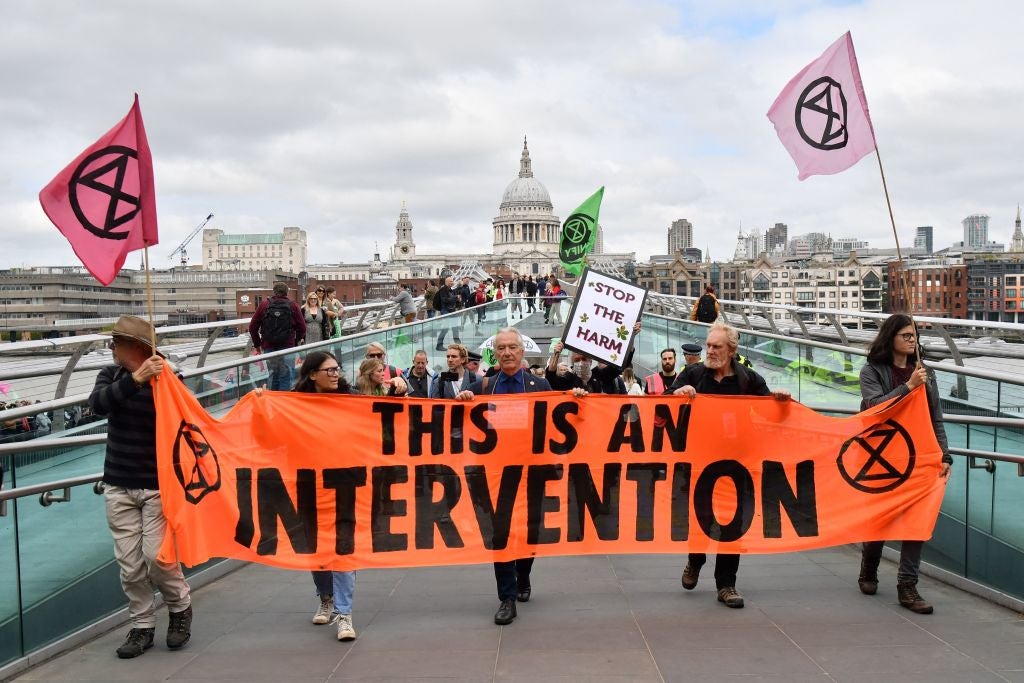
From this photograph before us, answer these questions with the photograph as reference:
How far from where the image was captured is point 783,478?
6.39 m

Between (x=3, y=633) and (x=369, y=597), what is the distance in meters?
2.27

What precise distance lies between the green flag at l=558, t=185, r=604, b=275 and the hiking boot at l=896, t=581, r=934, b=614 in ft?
40.3

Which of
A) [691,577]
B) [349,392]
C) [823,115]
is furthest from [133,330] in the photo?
[823,115]

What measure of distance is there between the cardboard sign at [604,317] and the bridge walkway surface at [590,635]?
1.72m

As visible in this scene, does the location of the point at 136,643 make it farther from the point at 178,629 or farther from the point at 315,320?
the point at 315,320

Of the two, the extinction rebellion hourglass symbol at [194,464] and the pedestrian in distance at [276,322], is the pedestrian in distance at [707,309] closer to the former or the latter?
the pedestrian in distance at [276,322]

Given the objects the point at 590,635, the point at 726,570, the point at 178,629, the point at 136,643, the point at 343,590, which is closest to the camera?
the point at 136,643

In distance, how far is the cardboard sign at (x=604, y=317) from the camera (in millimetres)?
7777

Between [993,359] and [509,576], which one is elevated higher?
[993,359]

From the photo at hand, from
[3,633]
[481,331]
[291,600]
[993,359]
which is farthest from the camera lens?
[481,331]

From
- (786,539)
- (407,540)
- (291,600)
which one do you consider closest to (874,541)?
(786,539)

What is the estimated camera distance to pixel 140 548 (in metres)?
5.61

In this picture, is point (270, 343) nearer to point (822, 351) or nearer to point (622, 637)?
point (822, 351)

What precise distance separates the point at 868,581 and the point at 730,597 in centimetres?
102
